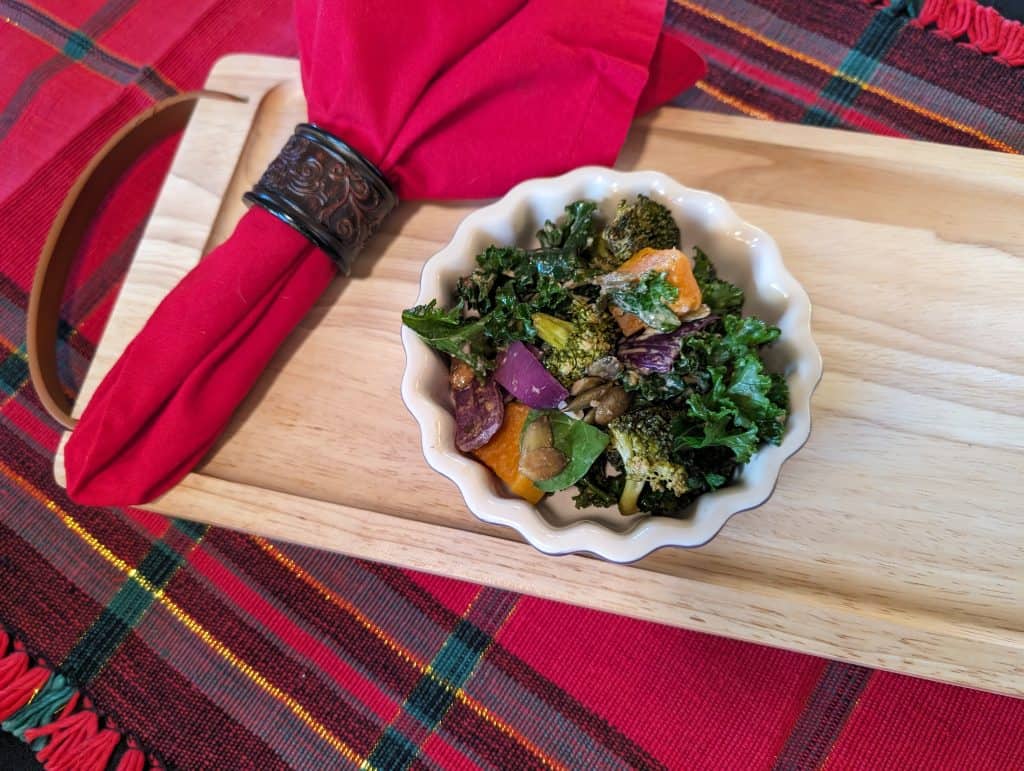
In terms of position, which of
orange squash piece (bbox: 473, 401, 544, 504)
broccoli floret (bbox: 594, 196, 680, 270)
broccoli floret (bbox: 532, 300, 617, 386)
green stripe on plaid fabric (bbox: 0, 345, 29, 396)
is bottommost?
green stripe on plaid fabric (bbox: 0, 345, 29, 396)

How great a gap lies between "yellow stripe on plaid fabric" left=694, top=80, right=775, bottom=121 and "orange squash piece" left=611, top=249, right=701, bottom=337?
631 mm

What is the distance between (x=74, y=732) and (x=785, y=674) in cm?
109

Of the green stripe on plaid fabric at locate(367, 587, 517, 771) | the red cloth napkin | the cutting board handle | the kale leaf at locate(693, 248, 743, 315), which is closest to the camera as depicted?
the kale leaf at locate(693, 248, 743, 315)

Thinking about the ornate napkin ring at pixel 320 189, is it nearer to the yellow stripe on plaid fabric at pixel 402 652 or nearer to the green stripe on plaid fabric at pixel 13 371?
the yellow stripe on plaid fabric at pixel 402 652

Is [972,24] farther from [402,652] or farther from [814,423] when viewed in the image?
[402,652]

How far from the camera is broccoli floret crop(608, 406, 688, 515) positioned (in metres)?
0.82

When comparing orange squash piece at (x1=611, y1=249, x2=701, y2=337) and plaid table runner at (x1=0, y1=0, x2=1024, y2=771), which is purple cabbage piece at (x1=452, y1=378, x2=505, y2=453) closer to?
orange squash piece at (x1=611, y1=249, x2=701, y2=337)

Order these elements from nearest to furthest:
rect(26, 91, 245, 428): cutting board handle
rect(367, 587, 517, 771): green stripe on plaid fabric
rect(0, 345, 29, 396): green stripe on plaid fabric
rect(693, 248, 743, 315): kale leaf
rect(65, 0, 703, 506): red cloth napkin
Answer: rect(693, 248, 743, 315): kale leaf, rect(65, 0, 703, 506): red cloth napkin, rect(367, 587, 517, 771): green stripe on plaid fabric, rect(26, 91, 245, 428): cutting board handle, rect(0, 345, 29, 396): green stripe on plaid fabric

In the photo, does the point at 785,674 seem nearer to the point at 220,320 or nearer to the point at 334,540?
the point at 334,540

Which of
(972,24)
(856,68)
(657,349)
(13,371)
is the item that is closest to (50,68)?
(13,371)

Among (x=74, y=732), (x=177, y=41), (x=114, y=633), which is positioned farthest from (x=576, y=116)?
(x=74, y=732)

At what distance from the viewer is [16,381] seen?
1393mm

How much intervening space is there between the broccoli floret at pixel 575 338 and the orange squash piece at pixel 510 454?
7 cm

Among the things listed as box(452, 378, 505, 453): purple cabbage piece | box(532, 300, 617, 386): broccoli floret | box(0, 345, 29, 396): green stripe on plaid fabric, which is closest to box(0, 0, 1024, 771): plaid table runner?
box(0, 345, 29, 396): green stripe on plaid fabric
